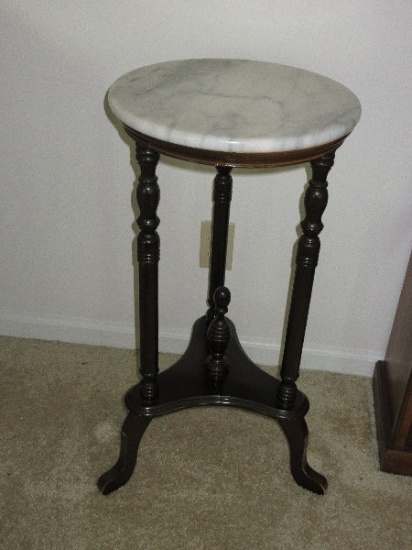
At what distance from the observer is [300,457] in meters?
1.21

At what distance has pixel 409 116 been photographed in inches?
47.2


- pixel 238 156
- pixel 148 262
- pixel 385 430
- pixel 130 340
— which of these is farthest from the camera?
pixel 130 340

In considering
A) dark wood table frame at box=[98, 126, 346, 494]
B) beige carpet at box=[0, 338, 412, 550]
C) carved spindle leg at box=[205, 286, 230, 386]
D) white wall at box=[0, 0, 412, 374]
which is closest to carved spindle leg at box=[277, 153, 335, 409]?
dark wood table frame at box=[98, 126, 346, 494]

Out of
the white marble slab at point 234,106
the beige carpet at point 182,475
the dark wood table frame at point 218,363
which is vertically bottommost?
the beige carpet at point 182,475

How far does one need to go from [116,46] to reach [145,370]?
2.12 ft

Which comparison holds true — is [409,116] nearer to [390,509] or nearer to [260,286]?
[260,286]

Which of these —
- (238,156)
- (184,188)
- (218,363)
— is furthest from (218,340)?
(238,156)

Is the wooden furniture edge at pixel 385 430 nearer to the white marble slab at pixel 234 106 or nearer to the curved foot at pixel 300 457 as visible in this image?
the curved foot at pixel 300 457

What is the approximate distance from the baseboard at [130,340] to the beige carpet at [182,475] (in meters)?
0.04

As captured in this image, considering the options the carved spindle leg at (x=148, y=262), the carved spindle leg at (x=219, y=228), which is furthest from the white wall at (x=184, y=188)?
the carved spindle leg at (x=148, y=262)

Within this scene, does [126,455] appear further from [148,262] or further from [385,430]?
[385,430]

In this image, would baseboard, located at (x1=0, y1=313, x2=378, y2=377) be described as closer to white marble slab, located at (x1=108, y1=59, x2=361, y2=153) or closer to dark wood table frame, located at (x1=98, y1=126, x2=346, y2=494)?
dark wood table frame, located at (x1=98, y1=126, x2=346, y2=494)

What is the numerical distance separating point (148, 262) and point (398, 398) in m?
0.64

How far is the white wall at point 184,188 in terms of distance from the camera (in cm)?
116
